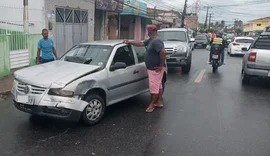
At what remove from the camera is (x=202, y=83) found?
29.4 ft

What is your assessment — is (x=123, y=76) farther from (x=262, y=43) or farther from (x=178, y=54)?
(x=178, y=54)

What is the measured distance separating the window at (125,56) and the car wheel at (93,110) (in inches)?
37.0

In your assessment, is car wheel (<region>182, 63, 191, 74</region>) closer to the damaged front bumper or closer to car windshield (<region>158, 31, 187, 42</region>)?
car windshield (<region>158, 31, 187, 42</region>)

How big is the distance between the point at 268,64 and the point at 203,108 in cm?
326

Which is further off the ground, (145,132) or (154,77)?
(154,77)

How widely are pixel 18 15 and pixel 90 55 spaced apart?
24.1 ft

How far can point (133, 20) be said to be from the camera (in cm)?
2658

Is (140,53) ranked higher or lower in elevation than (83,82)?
higher

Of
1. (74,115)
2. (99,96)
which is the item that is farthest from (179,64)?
(74,115)

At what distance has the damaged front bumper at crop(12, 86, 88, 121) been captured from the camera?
429 centimetres

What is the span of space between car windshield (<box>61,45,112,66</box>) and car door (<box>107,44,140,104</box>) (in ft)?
0.59

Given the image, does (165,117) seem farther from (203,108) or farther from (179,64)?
(179,64)

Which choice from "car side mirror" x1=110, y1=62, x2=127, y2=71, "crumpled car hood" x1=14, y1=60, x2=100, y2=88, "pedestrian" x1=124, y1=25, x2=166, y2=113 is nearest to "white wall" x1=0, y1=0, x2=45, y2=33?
"crumpled car hood" x1=14, y1=60, x2=100, y2=88

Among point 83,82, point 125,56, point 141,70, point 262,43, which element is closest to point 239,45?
point 262,43
